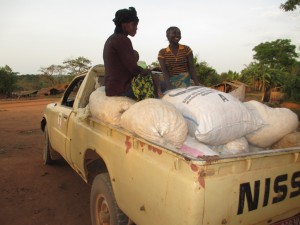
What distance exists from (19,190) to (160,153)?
3.15 m

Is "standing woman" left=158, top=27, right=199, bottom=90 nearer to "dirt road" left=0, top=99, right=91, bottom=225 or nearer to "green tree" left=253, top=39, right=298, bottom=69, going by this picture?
"dirt road" left=0, top=99, right=91, bottom=225

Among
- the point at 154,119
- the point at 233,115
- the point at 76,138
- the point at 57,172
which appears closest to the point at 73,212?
the point at 76,138

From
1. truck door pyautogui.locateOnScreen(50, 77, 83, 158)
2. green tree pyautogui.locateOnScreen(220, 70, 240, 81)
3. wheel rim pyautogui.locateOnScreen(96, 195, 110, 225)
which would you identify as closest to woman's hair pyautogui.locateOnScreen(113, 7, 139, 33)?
truck door pyautogui.locateOnScreen(50, 77, 83, 158)

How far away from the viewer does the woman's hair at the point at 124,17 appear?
3.24 metres

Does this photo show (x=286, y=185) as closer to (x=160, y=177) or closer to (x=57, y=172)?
(x=160, y=177)

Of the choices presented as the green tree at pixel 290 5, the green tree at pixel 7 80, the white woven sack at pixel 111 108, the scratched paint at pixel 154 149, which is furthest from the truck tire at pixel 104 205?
the green tree at pixel 7 80

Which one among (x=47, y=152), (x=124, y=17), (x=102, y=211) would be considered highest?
(x=124, y=17)

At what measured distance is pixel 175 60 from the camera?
169 inches

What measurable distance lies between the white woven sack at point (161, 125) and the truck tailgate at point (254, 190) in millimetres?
478

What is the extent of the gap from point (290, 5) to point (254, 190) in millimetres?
15467

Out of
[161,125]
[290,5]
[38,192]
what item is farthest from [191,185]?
[290,5]

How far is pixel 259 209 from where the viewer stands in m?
1.88

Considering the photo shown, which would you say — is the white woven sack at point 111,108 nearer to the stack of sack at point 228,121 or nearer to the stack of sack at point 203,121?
the stack of sack at point 203,121

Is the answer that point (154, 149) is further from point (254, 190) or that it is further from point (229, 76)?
point (229, 76)
